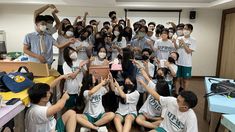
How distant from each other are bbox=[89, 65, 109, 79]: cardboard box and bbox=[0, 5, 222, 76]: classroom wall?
3018 mm

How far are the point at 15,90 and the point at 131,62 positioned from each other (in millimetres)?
1760

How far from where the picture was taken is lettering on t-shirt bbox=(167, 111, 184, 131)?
207cm

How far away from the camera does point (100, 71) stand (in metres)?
3.01

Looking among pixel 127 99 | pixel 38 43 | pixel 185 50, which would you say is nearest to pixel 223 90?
pixel 127 99

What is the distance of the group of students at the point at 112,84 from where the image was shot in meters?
1.98

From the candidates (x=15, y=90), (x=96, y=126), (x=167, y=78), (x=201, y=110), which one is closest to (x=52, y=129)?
(x=15, y=90)

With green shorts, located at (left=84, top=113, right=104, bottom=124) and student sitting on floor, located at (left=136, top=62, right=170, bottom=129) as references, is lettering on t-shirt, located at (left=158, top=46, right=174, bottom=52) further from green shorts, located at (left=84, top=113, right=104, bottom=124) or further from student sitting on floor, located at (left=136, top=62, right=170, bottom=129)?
green shorts, located at (left=84, top=113, right=104, bottom=124)

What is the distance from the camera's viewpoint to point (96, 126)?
107 inches

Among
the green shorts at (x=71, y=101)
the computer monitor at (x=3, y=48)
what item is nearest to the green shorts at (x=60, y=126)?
the green shorts at (x=71, y=101)

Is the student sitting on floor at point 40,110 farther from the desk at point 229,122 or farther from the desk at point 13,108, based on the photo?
the desk at point 229,122

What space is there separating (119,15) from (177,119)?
424 cm

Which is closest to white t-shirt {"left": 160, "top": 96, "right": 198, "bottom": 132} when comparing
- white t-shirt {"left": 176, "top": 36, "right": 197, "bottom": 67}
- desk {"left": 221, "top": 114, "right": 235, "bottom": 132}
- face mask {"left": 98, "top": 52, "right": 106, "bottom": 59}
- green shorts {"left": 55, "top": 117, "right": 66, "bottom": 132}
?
desk {"left": 221, "top": 114, "right": 235, "bottom": 132}

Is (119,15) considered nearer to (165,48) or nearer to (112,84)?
(165,48)

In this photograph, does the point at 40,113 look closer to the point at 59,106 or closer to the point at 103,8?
the point at 59,106
